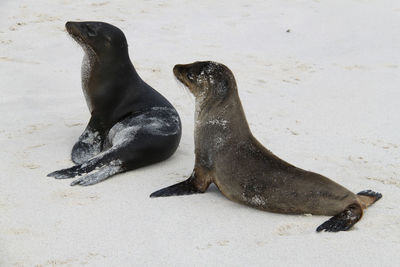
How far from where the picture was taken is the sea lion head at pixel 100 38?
5828 millimetres

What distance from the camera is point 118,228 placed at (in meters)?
4.30

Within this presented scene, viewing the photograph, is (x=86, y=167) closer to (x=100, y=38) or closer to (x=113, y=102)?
(x=113, y=102)

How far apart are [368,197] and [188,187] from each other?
1.30 m

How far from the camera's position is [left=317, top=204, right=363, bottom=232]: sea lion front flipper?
427 centimetres

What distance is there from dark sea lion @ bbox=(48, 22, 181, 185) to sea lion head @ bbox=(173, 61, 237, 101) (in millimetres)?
548

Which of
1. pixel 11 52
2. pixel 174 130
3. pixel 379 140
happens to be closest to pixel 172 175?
pixel 174 130

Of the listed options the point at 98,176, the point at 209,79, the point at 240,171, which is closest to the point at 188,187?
the point at 240,171

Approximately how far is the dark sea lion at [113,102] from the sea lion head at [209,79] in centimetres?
55

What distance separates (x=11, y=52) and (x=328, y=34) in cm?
445

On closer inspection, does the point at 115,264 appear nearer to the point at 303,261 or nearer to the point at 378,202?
the point at 303,261

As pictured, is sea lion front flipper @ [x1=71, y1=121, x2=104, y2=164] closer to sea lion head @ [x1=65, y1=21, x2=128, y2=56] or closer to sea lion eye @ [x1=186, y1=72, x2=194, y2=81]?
sea lion head @ [x1=65, y1=21, x2=128, y2=56]

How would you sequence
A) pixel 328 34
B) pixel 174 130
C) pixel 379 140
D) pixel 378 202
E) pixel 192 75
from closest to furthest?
pixel 378 202, pixel 192 75, pixel 174 130, pixel 379 140, pixel 328 34

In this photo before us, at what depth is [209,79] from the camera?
5078 millimetres

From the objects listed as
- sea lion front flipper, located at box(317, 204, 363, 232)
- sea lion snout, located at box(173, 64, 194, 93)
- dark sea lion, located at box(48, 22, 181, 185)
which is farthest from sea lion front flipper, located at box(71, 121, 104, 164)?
sea lion front flipper, located at box(317, 204, 363, 232)
